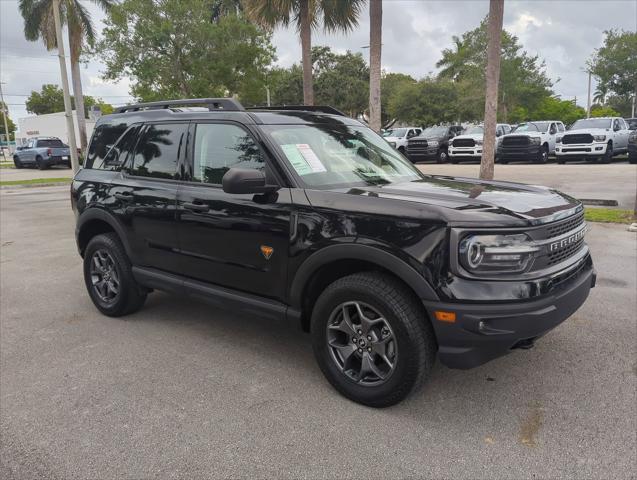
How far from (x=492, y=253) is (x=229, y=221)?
6.00 feet

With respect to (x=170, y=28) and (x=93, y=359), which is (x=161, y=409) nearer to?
(x=93, y=359)

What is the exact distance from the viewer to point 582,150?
20.8 metres

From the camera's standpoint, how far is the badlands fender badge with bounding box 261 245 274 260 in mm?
3461

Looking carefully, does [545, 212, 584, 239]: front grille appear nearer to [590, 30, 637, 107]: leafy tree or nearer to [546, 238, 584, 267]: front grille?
[546, 238, 584, 267]: front grille

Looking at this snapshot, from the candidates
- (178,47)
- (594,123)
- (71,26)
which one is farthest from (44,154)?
(594,123)

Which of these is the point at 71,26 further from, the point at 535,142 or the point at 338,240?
the point at 338,240

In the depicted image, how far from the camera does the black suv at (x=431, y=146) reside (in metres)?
24.3

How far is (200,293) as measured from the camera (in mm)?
4004

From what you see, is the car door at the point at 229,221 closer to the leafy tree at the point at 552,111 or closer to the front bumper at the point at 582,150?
the front bumper at the point at 582,150

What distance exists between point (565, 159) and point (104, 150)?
20800 mm

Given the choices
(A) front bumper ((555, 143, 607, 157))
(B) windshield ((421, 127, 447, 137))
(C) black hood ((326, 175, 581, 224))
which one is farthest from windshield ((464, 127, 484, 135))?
(C) black hood ((326, 175, 581, 224))

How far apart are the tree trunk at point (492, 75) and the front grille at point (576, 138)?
1160 centimetres

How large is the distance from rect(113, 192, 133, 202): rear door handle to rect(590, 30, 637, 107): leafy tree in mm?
51798

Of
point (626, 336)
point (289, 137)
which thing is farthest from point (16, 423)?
point (626, 336)
